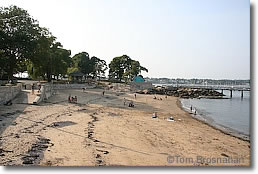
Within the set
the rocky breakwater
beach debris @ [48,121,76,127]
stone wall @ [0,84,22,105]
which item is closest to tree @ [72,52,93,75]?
the rocky breakwater

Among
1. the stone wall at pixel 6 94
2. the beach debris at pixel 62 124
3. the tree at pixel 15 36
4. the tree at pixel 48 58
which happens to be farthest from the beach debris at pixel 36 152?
the tree at pixel 48 58

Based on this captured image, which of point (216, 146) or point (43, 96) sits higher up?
point (43, 96)

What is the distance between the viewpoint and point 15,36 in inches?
836

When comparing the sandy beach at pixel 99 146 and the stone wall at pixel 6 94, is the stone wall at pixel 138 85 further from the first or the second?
the sandy beach at pixel 99 146

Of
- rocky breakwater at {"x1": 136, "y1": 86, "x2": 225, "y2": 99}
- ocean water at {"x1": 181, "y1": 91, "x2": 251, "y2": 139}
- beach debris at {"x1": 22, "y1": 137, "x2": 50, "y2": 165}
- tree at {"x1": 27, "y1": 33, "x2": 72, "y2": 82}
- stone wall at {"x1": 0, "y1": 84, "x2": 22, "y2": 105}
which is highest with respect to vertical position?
tree at {"x1": 27, "y1": 33, "x2": 72, "y2": 82}

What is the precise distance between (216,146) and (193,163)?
3.85m

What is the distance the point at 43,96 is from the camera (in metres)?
15.2

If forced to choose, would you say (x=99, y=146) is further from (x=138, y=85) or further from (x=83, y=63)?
(x=83, y=63)

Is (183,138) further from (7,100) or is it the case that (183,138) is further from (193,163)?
(7,100)

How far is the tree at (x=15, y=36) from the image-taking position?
21.0m

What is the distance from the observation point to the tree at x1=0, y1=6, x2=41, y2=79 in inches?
826

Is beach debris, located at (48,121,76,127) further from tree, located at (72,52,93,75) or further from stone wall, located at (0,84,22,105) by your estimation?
tree, located at (72,52,93,75)

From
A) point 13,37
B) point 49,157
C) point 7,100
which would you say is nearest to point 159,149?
point 49,157

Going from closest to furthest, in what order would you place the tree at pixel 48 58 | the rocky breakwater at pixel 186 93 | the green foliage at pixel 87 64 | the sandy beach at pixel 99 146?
the sandy beach at pixel 99 146 → the tree at pixel 48 58 → the rocky breakwater at pixel 186 93 → the green foliage at pixel 87 64
